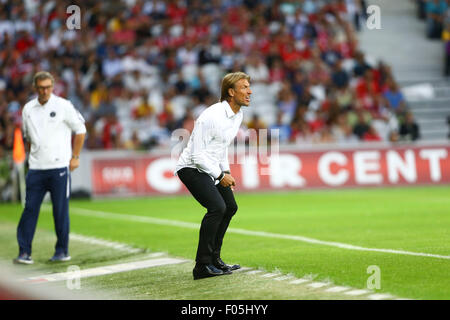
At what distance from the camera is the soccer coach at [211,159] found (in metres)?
9.12

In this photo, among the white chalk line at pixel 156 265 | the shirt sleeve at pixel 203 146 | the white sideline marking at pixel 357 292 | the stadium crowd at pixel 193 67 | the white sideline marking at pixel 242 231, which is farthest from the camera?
the stadium crowd at pixel 193 67

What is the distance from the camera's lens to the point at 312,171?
25.9m

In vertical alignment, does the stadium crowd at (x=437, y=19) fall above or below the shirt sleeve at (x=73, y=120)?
above

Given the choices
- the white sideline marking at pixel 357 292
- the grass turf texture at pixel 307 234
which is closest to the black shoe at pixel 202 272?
the grass turf texture at pixel 307 234

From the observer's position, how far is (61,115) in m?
12.1

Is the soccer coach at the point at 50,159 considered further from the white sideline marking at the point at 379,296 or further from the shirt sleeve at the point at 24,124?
the white sideline marking at the point at 379,296

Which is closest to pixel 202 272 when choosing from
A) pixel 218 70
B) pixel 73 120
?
pixel 73 120

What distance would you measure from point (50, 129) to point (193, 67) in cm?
1769

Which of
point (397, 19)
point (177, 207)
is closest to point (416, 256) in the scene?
point (177, 207)

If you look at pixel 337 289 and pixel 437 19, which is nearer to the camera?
pixel 337 289

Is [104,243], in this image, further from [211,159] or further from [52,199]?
[211,159]

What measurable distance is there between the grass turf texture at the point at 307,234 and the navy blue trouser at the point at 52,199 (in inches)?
20.8

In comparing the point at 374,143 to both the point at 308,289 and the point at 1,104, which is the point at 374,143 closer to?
the point at 1,104
